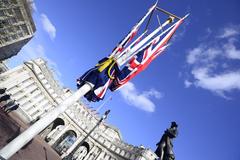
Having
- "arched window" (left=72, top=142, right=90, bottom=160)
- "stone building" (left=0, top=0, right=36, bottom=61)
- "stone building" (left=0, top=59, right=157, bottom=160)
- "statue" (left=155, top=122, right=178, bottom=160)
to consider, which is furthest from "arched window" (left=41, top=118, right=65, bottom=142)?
"statue" (left=155, top=122, right=178, bottom=160)

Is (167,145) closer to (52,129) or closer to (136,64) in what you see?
(136,64)

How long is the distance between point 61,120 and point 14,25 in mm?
22842

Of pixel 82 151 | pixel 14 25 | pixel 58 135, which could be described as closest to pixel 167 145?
pixel 14 25

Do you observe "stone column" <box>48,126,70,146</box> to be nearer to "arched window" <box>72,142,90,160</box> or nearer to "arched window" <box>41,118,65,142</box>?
"arched window" <box>41,118,65,142</box>

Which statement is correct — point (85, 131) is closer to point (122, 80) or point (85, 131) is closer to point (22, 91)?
point (22, 91)

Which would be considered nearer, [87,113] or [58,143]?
[58,143]

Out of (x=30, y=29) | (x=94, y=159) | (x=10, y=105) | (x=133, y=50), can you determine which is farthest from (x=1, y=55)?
(x=133, y=50)

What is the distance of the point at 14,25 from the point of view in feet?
156

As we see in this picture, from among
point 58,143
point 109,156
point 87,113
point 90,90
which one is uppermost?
point 87,113

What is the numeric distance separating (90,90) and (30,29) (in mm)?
46386

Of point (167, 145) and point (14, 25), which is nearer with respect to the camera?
point (167, 145)

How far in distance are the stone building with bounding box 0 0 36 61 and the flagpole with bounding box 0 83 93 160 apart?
Result: 3771 centimetres

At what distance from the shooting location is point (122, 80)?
13.2 metres

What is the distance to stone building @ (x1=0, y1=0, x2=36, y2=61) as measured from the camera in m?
44.1
